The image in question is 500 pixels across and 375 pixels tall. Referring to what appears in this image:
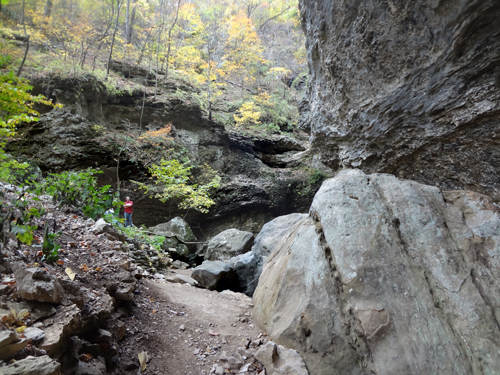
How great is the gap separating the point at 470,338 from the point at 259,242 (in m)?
8.29

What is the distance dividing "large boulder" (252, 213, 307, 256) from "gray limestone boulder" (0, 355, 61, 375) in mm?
8736

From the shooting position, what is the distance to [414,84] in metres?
5.01

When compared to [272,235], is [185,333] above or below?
below

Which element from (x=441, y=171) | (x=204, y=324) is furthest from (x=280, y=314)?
(x=441, y=171)

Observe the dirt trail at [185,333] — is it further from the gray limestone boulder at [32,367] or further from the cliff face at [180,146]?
the cliff face at [180,146]

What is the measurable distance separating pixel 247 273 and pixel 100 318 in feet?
16.7

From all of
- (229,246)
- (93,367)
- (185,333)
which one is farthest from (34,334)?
(229,246)

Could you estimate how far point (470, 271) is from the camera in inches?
142

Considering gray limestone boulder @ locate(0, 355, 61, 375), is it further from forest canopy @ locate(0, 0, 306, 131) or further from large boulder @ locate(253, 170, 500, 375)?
forest canopy @ locate(0, 0, 306, 131)

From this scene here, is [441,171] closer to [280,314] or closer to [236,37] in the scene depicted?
[280,314]

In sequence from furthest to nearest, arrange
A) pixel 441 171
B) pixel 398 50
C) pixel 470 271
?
pixel 441 171, pixel 398 50, pixel 470 271

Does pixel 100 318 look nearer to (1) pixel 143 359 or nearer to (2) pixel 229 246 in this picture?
(1) pixel 143 359

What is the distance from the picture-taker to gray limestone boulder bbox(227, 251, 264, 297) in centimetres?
740

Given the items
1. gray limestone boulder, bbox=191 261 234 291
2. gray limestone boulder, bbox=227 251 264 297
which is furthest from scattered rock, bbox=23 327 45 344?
gray limestone boulder, bbox=227 251 264 297
